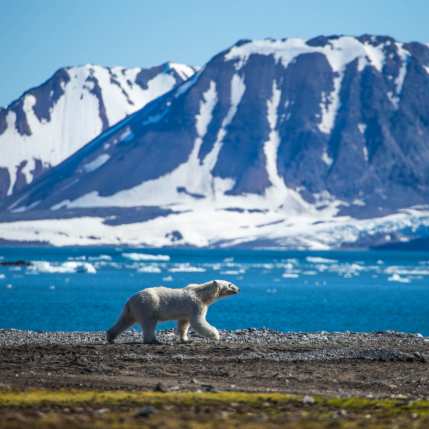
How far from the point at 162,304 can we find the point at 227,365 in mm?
4329

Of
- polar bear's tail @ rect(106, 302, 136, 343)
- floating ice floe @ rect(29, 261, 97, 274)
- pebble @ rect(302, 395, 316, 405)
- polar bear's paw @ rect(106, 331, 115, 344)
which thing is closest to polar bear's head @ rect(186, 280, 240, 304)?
polar bear's tail @ rect(106, 302, 136, 343)

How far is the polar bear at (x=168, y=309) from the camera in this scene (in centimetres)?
2817

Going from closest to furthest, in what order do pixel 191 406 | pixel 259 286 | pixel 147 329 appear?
1. pixel 191 406
2. pixel 147 329
3. pixel 259 286

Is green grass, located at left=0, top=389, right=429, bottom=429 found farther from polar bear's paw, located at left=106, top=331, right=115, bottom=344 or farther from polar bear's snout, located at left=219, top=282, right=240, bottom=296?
polar bear's snout, located at left=219, top=282, right=240, bottom=296

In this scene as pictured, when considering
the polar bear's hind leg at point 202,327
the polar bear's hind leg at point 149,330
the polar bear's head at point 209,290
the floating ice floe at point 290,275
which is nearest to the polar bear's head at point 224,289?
the polar bear's head at point 209,290

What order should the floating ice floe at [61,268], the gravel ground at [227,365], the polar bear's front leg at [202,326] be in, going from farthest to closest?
the floating ice floe at [61,268] → the polar bear's front leg at [202,326] → the gravel ground at [227,365]

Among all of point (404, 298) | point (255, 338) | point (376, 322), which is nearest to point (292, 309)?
point (376, 322)

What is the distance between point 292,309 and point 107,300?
12753 mm

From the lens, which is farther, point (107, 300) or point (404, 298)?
point (404, 298)

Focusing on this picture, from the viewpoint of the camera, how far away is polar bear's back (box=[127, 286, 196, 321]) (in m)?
28.1

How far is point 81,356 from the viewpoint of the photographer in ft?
82.4

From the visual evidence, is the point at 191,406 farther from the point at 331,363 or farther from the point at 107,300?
the point at 107,300

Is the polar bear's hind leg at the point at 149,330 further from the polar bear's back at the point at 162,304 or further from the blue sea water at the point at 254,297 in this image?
the blue sea water at the point at 254,297

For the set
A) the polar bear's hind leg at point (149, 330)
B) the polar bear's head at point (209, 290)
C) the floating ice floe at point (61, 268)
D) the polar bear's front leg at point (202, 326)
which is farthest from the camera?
the floating ice floe at point (61, 268)
